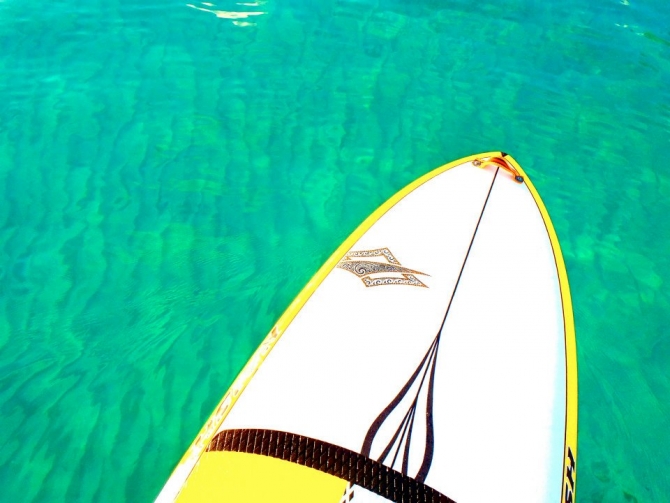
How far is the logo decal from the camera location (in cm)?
370

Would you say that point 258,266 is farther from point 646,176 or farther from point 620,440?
point 646,176

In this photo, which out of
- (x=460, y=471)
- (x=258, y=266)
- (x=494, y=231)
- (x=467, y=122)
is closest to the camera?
(x=460, y=471)

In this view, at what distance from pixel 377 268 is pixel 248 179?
1.83 m

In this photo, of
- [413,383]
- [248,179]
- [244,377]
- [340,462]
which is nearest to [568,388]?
[413,383]

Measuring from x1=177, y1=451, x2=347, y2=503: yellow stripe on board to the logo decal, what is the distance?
136 centimetres

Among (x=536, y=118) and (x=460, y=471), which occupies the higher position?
(x=536, y=118)

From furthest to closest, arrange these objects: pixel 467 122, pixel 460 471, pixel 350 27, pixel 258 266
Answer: pixel 350 27 → pixel 467 122 → pixel 258 266 → pixel 460 471

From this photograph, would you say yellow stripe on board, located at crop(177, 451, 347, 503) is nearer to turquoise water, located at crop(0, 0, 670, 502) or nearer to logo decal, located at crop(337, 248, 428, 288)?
turquoise water, located at crop(0, 0, 670, 502)

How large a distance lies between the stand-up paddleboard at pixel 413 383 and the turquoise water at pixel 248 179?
55cm

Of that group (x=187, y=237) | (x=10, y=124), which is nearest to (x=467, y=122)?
(x=187, y=237)

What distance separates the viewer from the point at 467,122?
575cm

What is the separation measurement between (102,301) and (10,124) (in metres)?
2.48

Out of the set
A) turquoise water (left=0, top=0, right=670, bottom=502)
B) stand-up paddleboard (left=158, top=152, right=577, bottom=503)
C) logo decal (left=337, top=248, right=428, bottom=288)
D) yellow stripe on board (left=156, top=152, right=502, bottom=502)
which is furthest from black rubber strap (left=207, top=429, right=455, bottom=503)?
logo decal (left=337, top=248, right=428, bottom=288)

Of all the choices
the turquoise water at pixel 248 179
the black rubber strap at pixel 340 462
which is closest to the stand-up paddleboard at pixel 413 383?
the black rubber strap at pixel 340 462
